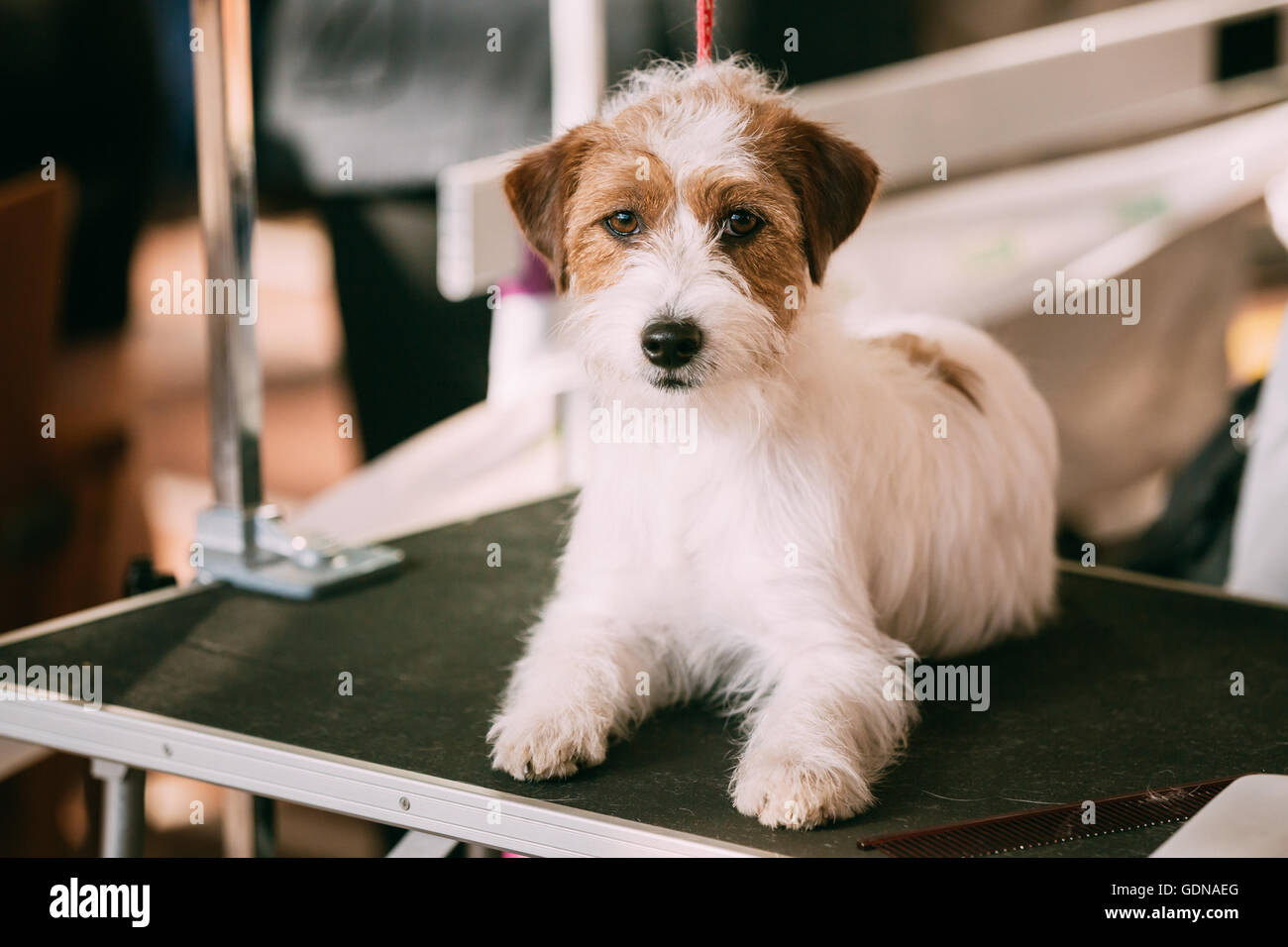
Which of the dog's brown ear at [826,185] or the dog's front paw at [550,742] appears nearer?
the dog's front paw at [550,742]

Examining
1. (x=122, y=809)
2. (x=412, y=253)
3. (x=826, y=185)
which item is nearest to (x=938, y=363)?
(x=826, y=185)

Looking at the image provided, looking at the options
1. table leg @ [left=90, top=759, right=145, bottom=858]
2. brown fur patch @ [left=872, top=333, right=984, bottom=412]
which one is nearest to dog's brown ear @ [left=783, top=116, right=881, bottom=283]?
brown fur patch @ [left=872, top=333, right=984, bottom=412]

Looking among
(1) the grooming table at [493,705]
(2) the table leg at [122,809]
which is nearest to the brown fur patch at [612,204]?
(1) the grooming table at [493,705]

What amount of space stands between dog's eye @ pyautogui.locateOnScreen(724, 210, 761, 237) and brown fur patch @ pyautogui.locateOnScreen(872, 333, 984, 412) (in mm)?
395

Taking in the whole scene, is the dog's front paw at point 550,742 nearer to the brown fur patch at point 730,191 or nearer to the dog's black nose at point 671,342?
the dog's black nose at point 671,342

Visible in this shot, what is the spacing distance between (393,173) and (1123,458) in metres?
2.61

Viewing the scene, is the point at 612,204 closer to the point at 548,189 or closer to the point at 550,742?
the point at 548,189

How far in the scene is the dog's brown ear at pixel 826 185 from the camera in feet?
5.34

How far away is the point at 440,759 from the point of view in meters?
1.52

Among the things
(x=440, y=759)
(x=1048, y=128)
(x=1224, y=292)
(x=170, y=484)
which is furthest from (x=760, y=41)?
(x=440, y=759)

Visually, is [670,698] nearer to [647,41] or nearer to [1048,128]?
[647,41]

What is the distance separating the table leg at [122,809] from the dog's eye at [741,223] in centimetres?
112

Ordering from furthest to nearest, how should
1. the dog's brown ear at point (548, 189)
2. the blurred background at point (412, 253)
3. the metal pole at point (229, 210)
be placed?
the blurred background at point (412, 253) < the metal pole at point (229, 210) < the dog's brown ear at point (548, 189)

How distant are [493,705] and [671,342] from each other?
22.3 inches
